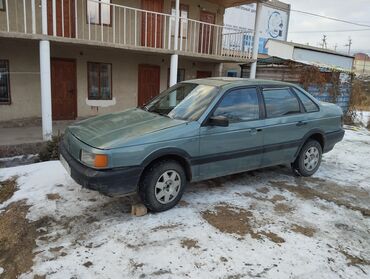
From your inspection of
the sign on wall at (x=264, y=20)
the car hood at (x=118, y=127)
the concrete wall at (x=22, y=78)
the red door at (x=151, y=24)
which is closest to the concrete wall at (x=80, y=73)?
the concrete wall at (x=22, y=78)

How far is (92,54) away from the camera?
10883mm

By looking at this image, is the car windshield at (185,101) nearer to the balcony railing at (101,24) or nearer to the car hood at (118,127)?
the car hood at (118,127)

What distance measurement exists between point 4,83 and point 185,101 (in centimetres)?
725

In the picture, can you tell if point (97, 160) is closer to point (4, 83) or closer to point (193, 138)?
point (193, 138)

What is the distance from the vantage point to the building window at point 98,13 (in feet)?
33.7

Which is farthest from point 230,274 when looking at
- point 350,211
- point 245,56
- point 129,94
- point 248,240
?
point 245,56

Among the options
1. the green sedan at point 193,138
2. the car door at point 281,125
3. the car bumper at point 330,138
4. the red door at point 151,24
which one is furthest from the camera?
the red door at point 151,24

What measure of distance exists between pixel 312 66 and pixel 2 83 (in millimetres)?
10976

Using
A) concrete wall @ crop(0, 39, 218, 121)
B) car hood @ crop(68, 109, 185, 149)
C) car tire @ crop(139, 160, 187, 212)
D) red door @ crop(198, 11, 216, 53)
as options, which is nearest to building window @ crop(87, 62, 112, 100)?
concrete wall @ crop(0, 39, 218, 121)

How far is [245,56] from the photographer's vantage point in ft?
41.5

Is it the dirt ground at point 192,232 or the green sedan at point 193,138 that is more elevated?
the green sedan at point 193,138

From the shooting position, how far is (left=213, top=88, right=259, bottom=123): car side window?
4463 millimetres

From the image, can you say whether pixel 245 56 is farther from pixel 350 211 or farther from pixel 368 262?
pixel 368 262

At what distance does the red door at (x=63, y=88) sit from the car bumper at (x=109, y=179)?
740 centimetres
